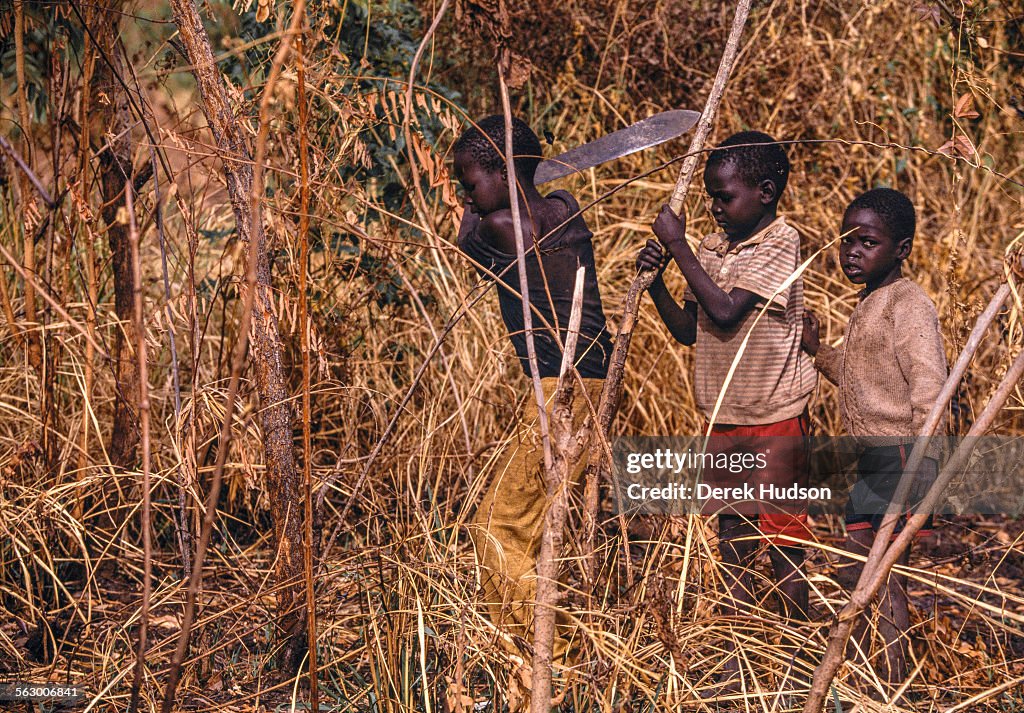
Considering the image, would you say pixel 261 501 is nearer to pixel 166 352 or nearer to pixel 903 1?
pixel 166 352

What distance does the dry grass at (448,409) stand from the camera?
2158mm

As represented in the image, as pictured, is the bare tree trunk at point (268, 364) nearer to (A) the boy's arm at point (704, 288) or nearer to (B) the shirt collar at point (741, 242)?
(A) the boy's arm at point (704, 288)

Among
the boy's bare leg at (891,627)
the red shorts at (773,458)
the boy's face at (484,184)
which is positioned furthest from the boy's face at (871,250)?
the boy's face at (484,184)

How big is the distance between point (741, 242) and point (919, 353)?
54 centimetres

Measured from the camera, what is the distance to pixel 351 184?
321 centimetres

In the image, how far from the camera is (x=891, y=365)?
2.54 meters

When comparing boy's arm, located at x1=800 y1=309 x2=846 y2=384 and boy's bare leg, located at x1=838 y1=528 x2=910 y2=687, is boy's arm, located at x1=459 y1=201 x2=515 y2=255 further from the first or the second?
boy's bare leg, located at x1=838 y1=528 x2=910 y2=687

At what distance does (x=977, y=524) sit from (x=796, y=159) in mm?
1786

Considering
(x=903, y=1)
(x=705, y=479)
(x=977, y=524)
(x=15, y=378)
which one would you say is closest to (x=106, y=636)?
(x=15, y=378)

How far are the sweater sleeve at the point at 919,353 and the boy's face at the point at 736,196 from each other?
16.9 inches

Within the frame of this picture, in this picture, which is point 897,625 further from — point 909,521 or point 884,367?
point 909,521

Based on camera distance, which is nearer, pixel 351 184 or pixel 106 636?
pixel 106 636

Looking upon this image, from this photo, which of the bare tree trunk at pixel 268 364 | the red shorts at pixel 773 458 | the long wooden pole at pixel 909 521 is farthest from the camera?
the red shorts at pixel 773 458

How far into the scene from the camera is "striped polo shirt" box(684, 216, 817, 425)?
261 centimetres
